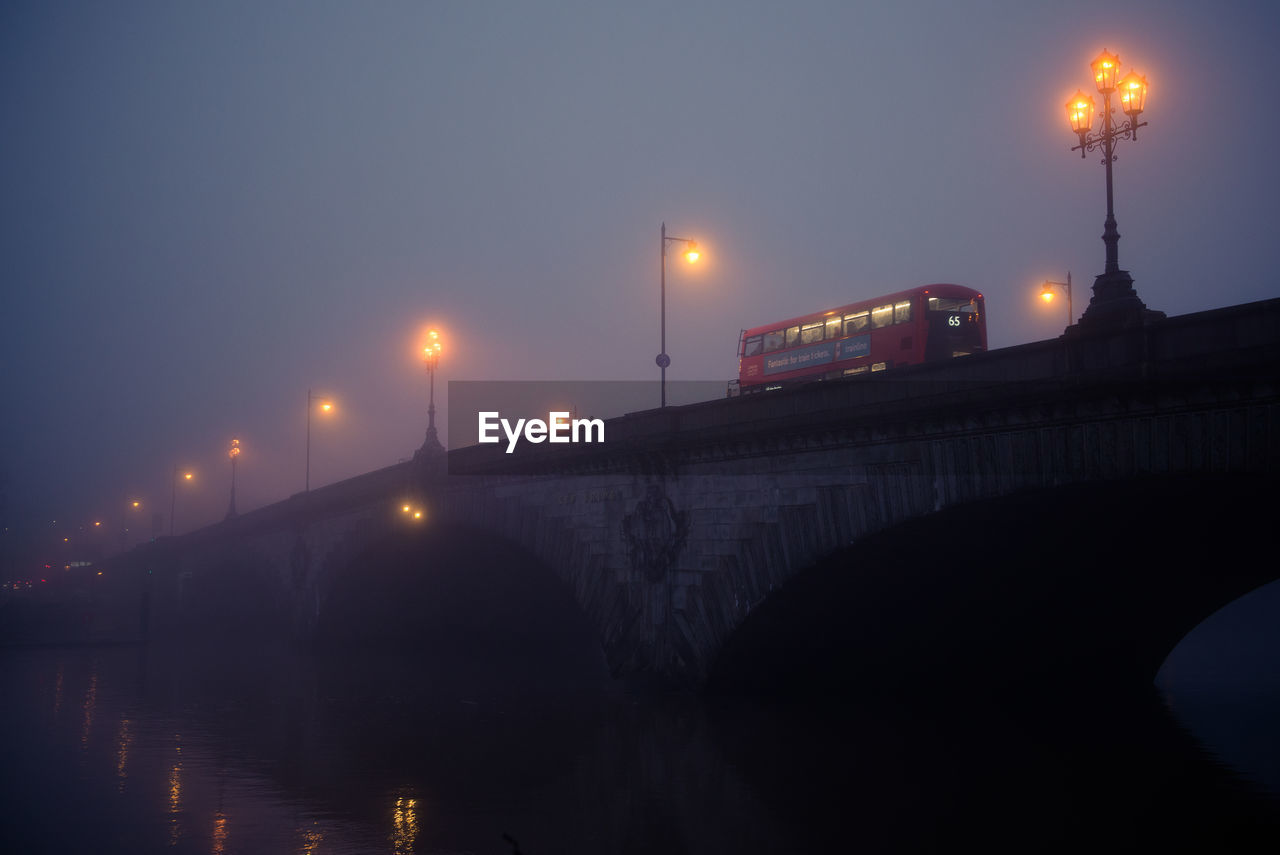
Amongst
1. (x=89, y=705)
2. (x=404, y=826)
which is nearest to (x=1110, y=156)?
(x=404, y=826)

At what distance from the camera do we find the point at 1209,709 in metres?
31.4

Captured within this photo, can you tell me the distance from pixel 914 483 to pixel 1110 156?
729 centimetres

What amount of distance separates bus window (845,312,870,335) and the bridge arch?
10744 millimetres

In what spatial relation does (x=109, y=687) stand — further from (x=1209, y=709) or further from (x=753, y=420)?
(x=1209, y=709)

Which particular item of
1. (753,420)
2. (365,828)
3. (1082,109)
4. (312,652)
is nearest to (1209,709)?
(753,420)

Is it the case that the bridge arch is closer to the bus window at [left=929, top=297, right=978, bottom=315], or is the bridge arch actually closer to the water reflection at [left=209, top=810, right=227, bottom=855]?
the bus window at [left=929, top=297, right=978, bottom=315]

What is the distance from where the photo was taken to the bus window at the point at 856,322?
36844 mm

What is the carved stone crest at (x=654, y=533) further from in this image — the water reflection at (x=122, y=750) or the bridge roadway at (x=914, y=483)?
the water reflection at (x=122, y=750)

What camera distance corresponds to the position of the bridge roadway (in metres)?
16.9

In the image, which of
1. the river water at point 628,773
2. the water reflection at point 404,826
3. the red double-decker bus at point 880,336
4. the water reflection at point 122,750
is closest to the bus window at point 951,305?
the red double-decker bus at point 880,336

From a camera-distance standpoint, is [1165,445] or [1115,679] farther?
[1115,679]

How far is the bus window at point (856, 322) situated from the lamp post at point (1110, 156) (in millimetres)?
13835

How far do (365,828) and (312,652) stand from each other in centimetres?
4637

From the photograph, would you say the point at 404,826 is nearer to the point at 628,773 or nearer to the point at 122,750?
the point at 628,773
